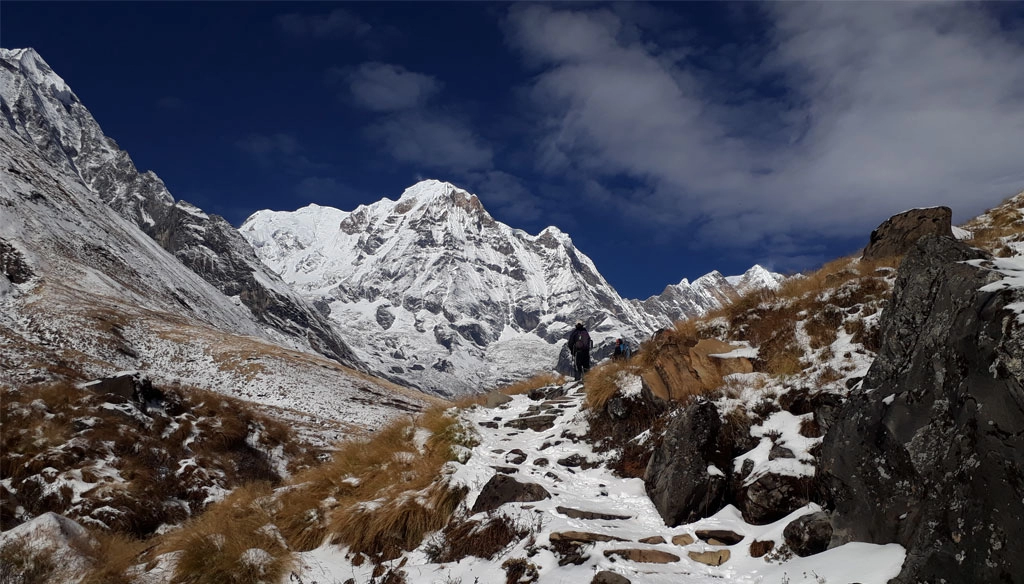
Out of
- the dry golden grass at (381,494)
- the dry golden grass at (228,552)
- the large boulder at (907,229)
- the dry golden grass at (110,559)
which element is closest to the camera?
the dry golden grass at (228,552)

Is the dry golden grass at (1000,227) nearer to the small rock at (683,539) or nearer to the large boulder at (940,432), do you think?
the large boulder at (940,432)

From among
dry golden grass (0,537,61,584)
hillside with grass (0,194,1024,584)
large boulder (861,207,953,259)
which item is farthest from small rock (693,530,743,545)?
large boulder (861,207,953,259)

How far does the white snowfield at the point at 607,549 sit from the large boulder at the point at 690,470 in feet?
0.61

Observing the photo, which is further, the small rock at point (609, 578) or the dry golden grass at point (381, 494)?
the dry golden grass at point (381, 494)

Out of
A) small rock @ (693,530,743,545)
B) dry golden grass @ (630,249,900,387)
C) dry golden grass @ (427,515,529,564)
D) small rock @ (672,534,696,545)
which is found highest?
dry golden grass @ (630,249,900,387)

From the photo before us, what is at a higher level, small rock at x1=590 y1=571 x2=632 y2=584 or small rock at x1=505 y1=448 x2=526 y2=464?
small rock at x1=505 y1=448 x2=526 y2=464

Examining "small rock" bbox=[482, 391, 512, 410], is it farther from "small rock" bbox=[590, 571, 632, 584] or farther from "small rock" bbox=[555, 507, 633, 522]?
"small rock" bbox=[590, 571, 632, 584]

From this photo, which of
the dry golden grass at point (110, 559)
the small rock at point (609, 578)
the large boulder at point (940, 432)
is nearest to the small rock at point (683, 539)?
the small rock at point (609, 578)

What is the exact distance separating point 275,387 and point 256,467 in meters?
11.6

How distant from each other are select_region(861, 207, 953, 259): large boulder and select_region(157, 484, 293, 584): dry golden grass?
13.5 m

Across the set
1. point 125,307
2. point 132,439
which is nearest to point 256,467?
point 132,439

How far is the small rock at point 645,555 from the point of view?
6.53 metres

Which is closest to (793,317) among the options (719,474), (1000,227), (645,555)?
(719,474)

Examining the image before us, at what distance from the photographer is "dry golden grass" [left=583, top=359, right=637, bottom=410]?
11.7 m
